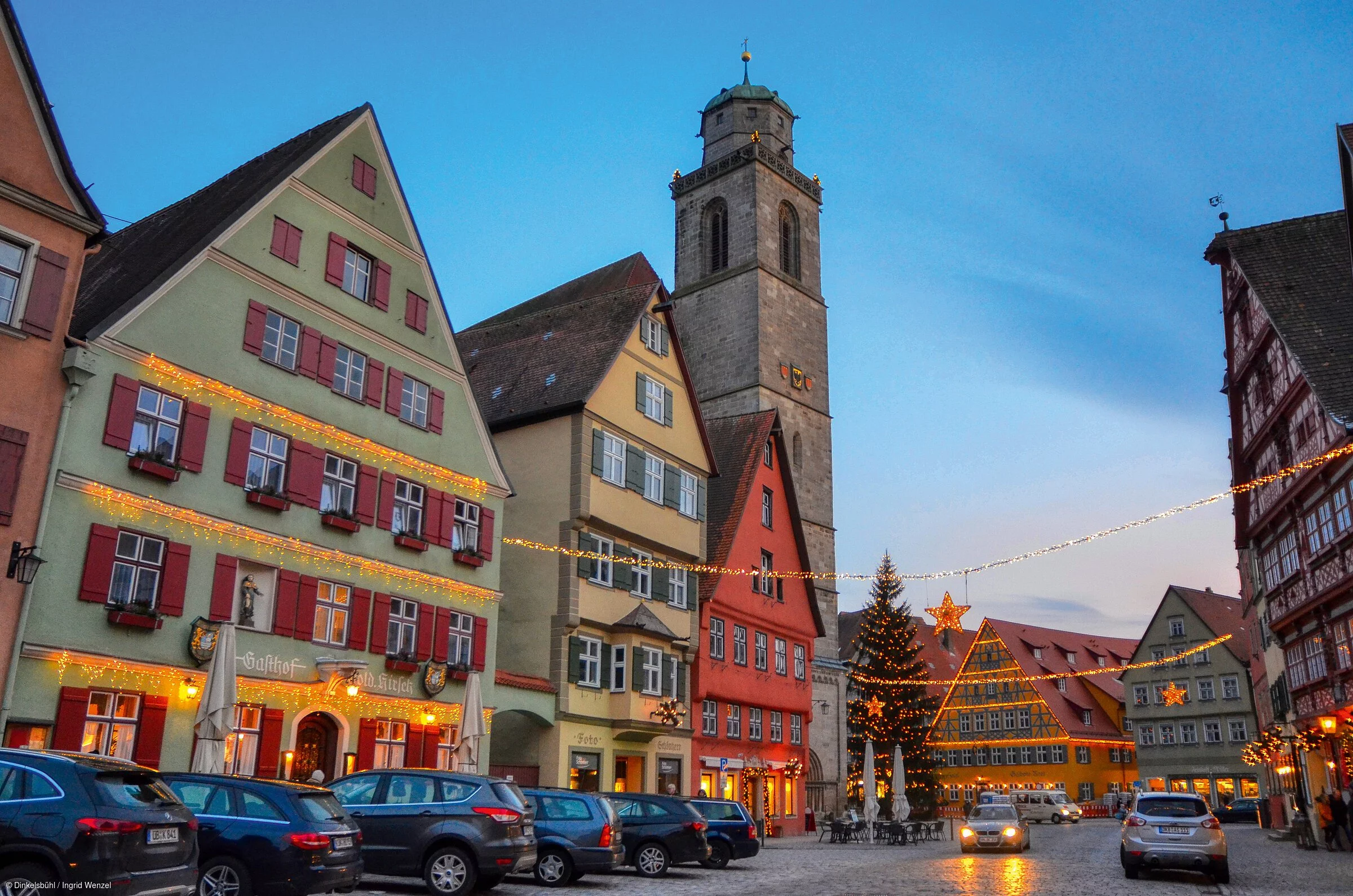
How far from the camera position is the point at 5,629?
17844 millimetres

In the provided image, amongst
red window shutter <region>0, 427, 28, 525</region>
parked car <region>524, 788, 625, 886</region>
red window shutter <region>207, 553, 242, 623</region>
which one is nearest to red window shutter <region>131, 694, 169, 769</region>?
red window shutter <region>207, 553, 242, 623</region>

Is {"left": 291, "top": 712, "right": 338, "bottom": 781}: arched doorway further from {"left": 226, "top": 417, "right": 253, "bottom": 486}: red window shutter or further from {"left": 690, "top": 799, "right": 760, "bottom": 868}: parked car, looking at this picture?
{"left": 690, "top": 799, "right": 760, "bottom": 868}: parked car

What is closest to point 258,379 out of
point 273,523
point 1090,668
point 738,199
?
point 273,523

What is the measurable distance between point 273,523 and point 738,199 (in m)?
49.2

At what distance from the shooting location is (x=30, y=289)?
754 inches

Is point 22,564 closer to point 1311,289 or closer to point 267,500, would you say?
point 267,500

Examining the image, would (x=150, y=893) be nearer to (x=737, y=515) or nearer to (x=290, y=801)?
(x=290, y=801)

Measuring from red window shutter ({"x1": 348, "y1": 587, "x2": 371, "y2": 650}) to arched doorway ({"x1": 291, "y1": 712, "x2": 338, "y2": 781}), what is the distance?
1539 millimetres

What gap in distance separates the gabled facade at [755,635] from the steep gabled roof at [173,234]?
17.8 metres

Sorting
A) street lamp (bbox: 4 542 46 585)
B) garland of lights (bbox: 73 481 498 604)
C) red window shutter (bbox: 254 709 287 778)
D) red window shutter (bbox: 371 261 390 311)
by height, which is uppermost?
red window shutter (bbox: 371 261 390 311)

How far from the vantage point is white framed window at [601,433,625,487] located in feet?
107

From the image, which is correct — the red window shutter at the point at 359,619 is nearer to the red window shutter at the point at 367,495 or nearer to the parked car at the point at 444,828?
the red window shutter at the point at 367,495

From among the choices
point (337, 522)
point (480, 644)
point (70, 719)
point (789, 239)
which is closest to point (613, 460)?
point (480, 644)

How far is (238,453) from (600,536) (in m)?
11.9
